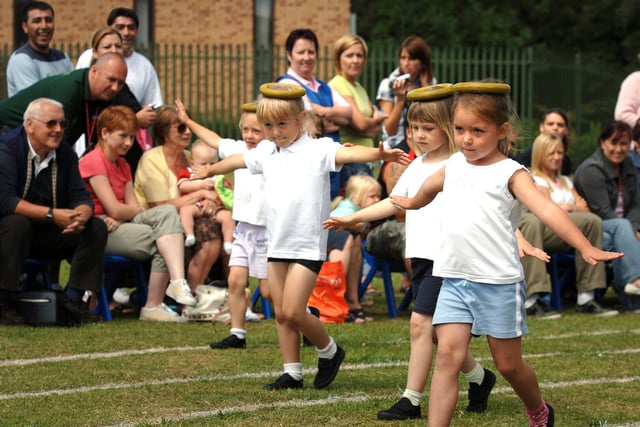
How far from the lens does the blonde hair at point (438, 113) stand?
6824mm

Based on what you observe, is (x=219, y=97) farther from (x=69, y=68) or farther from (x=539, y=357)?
(x=539, y=357)

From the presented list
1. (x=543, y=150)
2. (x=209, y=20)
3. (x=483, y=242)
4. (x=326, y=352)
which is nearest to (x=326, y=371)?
(x=326, y=352)

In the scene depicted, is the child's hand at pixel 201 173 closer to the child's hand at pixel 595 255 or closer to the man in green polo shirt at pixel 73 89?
the man in green polo shirt at pixel 73 89

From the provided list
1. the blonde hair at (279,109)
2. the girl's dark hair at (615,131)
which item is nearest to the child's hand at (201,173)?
the blonde hair at (279,109)

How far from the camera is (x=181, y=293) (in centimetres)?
1059

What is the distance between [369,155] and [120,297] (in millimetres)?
4919

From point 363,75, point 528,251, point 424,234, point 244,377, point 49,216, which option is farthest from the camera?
point 363,75

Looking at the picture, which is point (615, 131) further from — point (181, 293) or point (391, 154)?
point (391, 154)

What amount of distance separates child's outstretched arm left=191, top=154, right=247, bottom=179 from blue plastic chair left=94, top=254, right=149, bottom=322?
7.78 ft

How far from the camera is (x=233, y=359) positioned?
855cm

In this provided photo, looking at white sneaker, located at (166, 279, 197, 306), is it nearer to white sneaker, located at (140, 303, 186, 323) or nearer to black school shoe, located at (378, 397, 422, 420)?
white sneaker, located at (140, 303, 186, 323)

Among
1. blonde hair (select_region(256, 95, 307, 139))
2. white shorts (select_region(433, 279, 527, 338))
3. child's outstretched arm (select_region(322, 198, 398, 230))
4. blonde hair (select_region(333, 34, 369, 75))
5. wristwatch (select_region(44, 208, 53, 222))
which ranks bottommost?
wristwatch (select_region(44, 208, 53, 222))

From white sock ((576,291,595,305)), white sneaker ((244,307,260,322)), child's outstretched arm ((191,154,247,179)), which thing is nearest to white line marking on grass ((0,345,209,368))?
child's outstretched arm ((191,154,247,179))

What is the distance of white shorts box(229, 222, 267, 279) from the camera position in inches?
374
